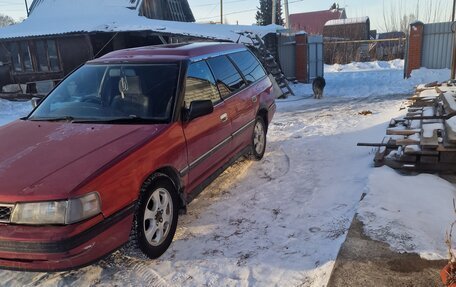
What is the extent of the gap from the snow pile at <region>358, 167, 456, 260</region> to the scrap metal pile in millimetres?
254

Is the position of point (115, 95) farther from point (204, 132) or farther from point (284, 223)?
point (284, 223)

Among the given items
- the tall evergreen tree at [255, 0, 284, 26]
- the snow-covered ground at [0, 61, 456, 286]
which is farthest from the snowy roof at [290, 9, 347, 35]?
the snow-covered ground at [0, 61, 456, 286]

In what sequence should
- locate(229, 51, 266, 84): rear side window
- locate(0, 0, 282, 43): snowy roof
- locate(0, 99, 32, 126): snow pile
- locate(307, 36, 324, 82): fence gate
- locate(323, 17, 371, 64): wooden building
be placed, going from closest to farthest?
locate(229, 51, 266, 84): rear side window → locate(0, 99, 32, 126): snow pile → locate(0, 0, 282, 43): snowy roof → locate(307, 36, 324, 82): fence gate → locate(323, 17, 371, 64): wooden building

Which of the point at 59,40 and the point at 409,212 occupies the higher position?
the point at 59,40

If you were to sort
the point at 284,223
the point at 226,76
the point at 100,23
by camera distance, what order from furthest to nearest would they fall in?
1. the point at 100,23
2. the point at 226,76
3. the point at 284,223

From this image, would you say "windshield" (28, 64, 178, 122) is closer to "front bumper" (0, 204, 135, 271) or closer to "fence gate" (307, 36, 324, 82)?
"front bumper" (0, 204, 135, 271)

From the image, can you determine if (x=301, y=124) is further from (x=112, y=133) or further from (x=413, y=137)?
(x=112, y=133)

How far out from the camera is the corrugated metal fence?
16.2 metres

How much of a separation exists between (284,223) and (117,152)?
1.83m

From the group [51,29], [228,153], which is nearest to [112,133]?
[228,153]

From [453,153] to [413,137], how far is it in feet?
2.61

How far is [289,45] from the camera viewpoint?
1933 centimetres

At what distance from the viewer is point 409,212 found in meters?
3.74

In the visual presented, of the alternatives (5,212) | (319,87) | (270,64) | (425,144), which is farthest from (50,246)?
(270,64)
